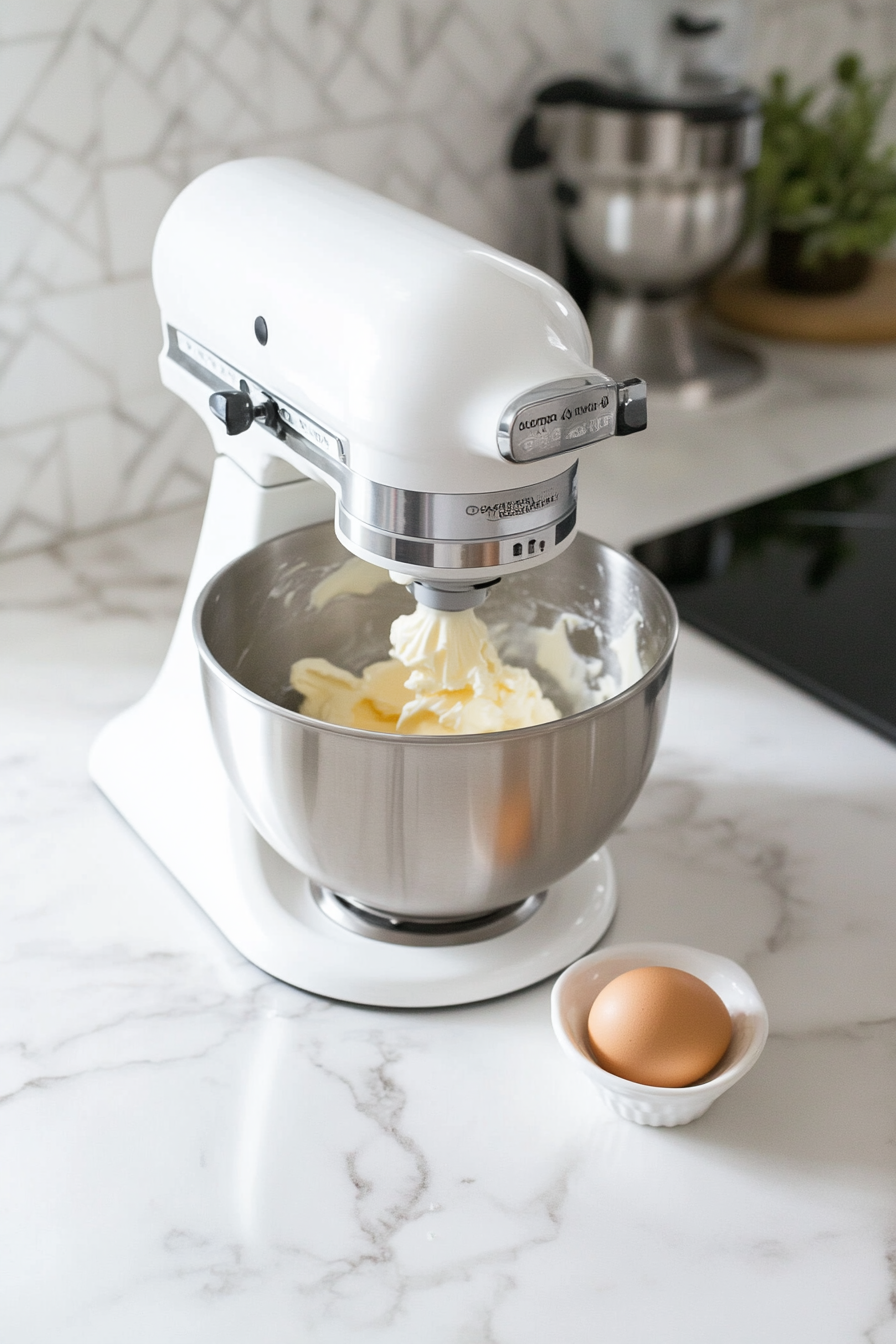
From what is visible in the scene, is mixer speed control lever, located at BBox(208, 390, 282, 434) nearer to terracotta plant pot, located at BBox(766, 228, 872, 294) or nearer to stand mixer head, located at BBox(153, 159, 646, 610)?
stand mixer head, located at BBox(153, 159, 646, 610)

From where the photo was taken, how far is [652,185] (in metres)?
1.37

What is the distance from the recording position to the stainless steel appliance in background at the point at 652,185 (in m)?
1.34

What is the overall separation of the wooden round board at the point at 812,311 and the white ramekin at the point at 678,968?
1.10m

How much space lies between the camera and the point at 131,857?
2.80 feet

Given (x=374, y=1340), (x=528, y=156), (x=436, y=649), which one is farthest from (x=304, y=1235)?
(x=528, y=156)

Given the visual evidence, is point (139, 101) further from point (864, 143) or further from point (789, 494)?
point (864, 143)

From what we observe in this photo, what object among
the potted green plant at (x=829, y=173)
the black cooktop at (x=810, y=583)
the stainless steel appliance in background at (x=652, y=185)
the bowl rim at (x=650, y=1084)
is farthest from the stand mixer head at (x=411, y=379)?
the potted green plant at (x=829, y=173)

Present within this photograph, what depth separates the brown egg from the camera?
638 mm

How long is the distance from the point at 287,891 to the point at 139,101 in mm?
700

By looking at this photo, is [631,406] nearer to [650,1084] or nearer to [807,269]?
[650,1084]

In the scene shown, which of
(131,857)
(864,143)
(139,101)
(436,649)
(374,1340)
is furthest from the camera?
(864,143)

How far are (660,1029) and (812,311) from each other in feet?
3.94

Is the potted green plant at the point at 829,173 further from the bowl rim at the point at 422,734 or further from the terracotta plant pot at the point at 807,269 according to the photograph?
the bowl rim at the point at 422,734

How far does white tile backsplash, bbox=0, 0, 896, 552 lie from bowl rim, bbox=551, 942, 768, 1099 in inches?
28.6
